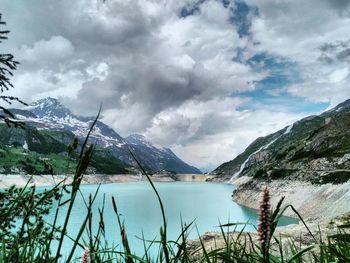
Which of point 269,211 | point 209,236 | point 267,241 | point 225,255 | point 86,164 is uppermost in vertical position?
point 86,164

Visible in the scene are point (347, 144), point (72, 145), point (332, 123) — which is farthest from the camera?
point (332, 123)

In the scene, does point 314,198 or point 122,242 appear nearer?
point 122,242

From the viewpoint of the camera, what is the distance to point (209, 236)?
2961 cm

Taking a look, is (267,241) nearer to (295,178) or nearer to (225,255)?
(225,255)

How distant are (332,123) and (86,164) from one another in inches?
6444

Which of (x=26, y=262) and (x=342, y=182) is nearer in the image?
(x=26, y=262)

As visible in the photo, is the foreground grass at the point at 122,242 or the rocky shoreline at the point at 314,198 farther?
the rocky shoreline at the point at 314,198

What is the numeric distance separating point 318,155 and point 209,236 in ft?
277

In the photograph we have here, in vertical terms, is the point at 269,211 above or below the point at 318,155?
below

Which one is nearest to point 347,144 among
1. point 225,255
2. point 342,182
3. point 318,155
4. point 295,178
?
point 318,155

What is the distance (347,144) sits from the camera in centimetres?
10206

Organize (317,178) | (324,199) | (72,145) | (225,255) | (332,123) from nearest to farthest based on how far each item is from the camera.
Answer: (72,145)
(225,255)
(324,199)
(317,178)
(332,123)

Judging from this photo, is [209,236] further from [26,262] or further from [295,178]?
[295,178]

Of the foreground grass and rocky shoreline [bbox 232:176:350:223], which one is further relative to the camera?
rocky shoreline [bbox 232:176:350:223]
